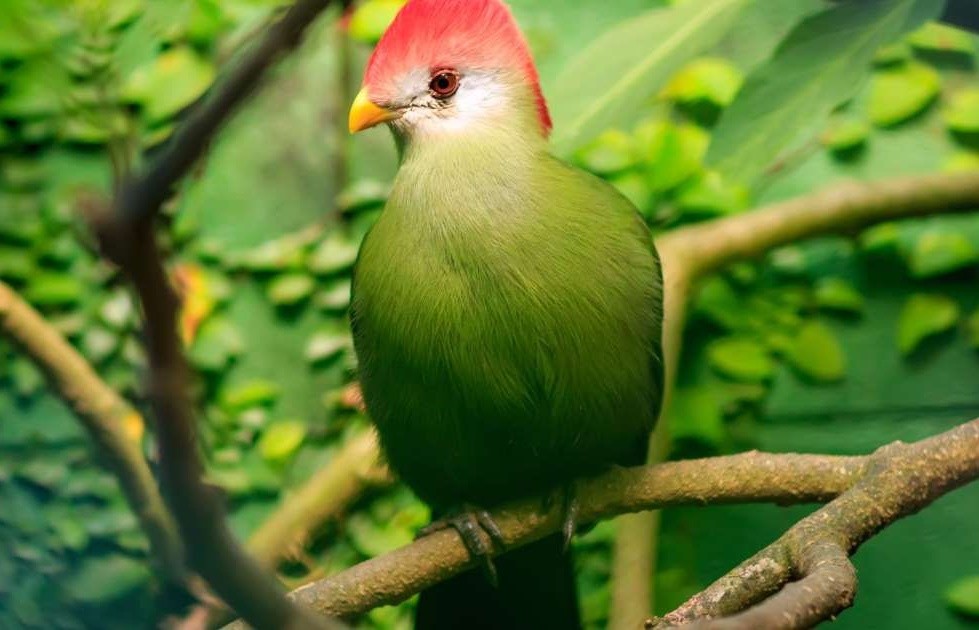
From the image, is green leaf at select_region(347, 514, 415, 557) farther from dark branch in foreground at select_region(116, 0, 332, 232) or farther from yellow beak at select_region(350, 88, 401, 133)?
dark branch in foreground at select_region(116, 0, 332, 232)

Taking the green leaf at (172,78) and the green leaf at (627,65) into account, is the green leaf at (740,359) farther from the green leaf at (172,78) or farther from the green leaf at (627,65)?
the green leaf at (172,78)

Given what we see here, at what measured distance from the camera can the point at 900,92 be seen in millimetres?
1874

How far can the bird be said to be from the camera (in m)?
1.26

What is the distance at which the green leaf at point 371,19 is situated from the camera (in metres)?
2.11

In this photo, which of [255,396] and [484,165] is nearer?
[484,165]

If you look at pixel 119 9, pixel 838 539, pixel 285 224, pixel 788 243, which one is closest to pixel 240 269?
pixel 285 224

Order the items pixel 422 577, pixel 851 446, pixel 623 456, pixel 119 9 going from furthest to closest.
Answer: pixel 119 9, pixel 851 446, pixel 623 456, pixel 422 577

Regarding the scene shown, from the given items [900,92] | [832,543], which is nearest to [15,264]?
[900,92]

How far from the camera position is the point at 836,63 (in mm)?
1551

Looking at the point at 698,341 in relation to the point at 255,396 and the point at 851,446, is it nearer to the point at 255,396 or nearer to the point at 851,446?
the point at 851,446

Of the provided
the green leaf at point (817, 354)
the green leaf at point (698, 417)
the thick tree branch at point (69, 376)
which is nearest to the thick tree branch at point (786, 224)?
the green leaf at point (698, 417)

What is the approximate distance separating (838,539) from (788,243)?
2.72 ft

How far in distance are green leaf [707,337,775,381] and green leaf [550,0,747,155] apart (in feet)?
1.48

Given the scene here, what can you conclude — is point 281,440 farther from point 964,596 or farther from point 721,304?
point 964,596
